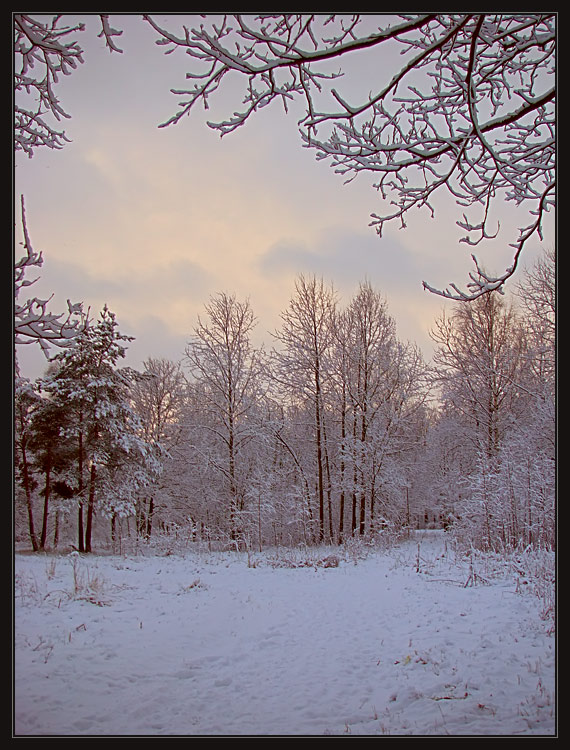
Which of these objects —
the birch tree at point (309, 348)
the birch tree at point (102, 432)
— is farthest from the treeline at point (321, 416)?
the birch tree at point (102, 432)

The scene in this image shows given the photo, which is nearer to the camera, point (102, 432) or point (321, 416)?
point (102, 432)

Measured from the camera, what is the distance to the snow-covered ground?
323cm

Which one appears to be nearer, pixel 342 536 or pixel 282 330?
pixel 342 536

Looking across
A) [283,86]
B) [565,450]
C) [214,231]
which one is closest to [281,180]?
[214,231]

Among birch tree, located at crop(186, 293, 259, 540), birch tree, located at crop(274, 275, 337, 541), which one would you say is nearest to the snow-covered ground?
birch tree, located at crop(186, 293, 259, 540)

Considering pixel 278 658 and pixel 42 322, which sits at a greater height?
pixel 42 322

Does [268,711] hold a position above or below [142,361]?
below

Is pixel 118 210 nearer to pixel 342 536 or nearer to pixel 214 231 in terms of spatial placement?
pixel 214 231

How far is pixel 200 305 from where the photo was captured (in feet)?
58.9

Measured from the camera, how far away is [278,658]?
441 cm

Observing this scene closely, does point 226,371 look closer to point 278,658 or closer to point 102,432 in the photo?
Result: point 102,432

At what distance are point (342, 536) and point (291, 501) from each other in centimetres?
233

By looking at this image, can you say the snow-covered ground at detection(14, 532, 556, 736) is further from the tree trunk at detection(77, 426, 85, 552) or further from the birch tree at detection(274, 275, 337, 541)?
→ the birch tree at detection(274, 275, 337, 541)

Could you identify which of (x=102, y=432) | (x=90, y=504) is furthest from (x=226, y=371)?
(x=90, y=504)
